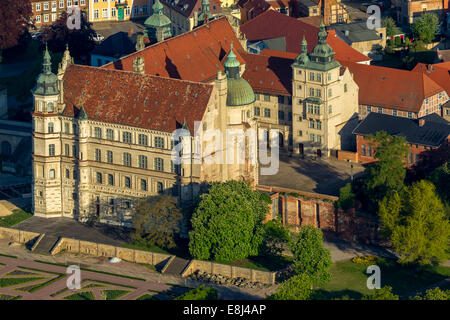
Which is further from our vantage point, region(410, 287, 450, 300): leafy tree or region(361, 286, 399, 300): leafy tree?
region(410, 287, 450, 300): leafy tree

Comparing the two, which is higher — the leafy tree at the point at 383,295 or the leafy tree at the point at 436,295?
the leafy tree at the point at 383,295

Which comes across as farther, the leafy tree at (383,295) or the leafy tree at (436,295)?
the leafy tree at (436,295)

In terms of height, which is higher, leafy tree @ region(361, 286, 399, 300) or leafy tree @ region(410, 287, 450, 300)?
leafy tree @ region(361, 286, 399, 300)

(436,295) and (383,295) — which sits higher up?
(383,295)

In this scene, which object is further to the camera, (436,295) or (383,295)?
(436,295)
